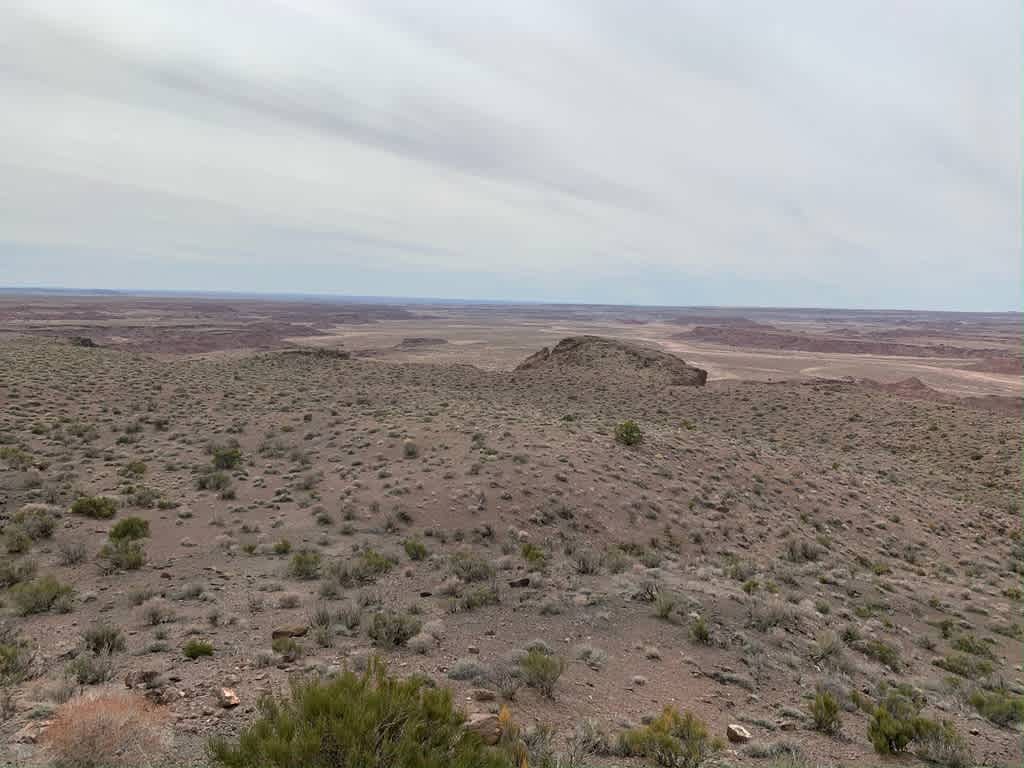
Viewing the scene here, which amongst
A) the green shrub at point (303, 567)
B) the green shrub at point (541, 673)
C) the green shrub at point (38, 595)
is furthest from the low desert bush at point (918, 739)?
the green shrub at point (38, 595)

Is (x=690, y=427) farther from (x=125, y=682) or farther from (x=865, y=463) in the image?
(x=125, y=682)

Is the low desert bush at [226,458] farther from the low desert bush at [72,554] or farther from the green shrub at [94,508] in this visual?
the low desert bush at [72,554]

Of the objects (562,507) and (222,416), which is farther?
(222,416)

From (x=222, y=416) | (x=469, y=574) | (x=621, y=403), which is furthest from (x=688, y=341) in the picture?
(x=469, y=574)

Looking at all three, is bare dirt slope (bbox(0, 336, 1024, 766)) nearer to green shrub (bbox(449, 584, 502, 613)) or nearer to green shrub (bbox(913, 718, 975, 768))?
green shrub (bbox(449, 584, 502, 613))

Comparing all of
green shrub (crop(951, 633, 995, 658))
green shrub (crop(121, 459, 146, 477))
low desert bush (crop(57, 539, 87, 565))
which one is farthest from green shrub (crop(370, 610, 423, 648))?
green shrub (crop(121, 459, 146, 477))

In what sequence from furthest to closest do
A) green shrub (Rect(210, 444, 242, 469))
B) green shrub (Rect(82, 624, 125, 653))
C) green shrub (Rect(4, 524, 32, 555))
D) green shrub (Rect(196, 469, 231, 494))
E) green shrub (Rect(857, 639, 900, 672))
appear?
green shrub (Rect(210, 444, 242, 469)) < green shrub (Rect(196, 469, 231, 494)) < green shrub (Rect(4, 524, 32, 555)) < green shrub (Rect(857, 639, 900, 672)) < green shrub (Rect(82, 624, 125, 653))

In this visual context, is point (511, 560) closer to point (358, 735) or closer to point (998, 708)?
point (358, 735)
